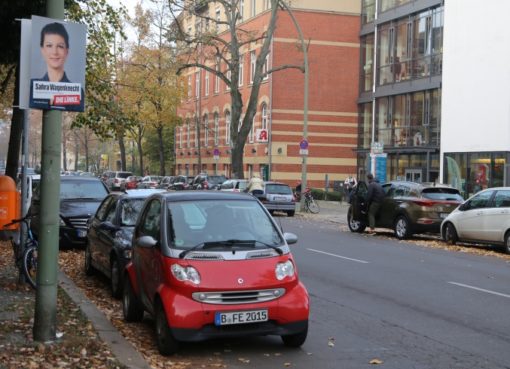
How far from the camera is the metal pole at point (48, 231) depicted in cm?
643

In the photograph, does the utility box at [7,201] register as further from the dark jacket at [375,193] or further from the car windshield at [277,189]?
the car windshield at [277,189]

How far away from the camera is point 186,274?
6.46 metres

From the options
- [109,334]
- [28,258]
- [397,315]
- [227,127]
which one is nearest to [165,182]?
[227,127]

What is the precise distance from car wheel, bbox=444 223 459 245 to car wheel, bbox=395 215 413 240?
1.35 metres

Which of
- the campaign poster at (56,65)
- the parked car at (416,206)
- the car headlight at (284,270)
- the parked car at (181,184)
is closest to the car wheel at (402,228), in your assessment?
the parked car at (416,206)

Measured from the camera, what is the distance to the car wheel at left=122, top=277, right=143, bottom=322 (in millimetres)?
7930

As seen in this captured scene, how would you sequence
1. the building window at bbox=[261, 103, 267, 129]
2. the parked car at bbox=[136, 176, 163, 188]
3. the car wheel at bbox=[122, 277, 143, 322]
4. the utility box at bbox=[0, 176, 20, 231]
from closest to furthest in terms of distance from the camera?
the car wheel at bbox=[122, 277, 143, 322] → the utility box at bbox=[0, 176, 20, 231] → the parked car at bbox=[136, 176, 163, 188] → the building window at bbox=[261, 103, 267, 129]

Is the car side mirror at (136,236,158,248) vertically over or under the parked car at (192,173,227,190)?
under

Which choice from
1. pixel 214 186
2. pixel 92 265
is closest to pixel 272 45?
pixel 214 186

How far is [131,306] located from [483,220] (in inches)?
453

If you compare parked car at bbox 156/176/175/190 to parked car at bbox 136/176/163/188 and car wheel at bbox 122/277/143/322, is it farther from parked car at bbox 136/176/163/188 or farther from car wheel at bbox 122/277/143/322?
car wheel at bbox 122/277/143/322

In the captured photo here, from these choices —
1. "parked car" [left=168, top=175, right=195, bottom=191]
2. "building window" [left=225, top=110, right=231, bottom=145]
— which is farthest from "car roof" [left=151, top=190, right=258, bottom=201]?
"building window" [left=225, top=110, right=231, bottom=145]

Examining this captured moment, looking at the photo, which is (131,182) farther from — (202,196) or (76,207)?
(202,196)

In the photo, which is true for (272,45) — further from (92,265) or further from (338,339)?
(338,339)
